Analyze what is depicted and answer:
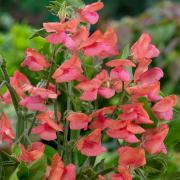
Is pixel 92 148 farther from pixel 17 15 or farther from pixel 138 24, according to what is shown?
pixel 17 15

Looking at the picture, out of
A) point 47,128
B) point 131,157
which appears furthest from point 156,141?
point 47,128

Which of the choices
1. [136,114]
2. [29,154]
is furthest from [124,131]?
[29,154]

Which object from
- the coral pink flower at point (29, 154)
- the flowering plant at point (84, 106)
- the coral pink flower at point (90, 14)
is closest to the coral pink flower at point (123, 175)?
the flowering plant at point (84, 106)

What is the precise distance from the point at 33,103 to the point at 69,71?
0.06m

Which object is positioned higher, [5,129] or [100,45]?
[100,45]

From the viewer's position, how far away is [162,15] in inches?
176

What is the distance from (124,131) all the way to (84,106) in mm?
108

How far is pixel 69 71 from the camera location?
928mm

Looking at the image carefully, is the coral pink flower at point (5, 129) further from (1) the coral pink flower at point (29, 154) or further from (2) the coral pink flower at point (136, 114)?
(2) the coral pink flower at point (136, 114)

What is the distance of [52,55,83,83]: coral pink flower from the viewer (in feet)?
3.04

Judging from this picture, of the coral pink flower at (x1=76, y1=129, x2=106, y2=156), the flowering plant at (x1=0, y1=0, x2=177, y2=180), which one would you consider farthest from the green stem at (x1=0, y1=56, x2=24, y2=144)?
the coral pink flower at (x1=76, y1=129, x2=106, y2=156)

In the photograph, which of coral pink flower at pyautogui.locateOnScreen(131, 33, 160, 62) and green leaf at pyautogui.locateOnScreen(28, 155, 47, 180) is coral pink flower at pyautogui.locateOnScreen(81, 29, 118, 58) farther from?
green leaf at pyautogui.locateOnScreen(28, 155, 47, 180)

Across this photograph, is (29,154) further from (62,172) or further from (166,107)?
(166,107)

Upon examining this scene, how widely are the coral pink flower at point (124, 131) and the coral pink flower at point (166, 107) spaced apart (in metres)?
0.05
